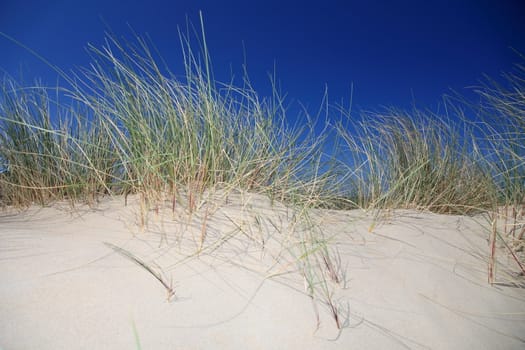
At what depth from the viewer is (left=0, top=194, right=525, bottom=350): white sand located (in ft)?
2.53

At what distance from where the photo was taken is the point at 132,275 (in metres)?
0.94

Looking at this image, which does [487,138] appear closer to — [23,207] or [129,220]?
[129,220]

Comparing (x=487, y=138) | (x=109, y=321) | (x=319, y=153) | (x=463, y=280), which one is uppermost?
(x=487, y=138)

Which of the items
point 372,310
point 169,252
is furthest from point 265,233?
point 372,310

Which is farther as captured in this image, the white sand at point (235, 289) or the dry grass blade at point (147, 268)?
the dry grass blade at point (147, 268)

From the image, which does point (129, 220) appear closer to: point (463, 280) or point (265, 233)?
point (265, 233)

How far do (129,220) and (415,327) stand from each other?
45.4 inches

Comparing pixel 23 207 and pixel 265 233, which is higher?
pixel 265 233

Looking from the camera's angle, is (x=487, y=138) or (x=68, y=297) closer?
(x=68, y=297)

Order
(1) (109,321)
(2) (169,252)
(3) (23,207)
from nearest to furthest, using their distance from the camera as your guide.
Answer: (1) (109,321)
(2) (169,252)
(3) (23,207)

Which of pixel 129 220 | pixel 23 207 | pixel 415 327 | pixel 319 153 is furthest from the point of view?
pixel 319 153

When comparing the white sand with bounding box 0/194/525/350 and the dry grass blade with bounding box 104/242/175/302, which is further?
the dry grass blade with bounding box 104/242/175/302

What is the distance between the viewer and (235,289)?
95 cm

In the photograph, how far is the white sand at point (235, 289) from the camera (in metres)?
0.77
